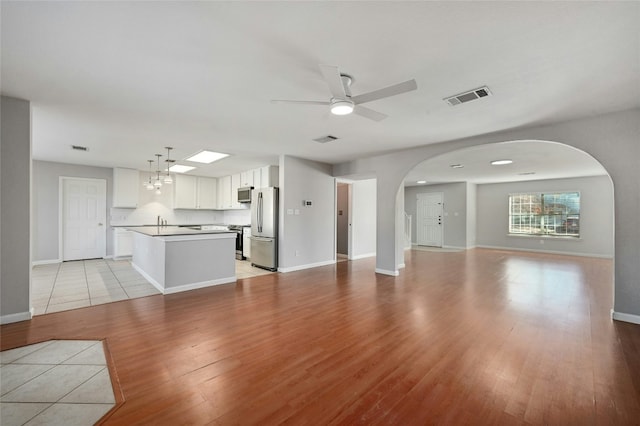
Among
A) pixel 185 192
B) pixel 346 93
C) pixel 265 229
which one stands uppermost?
pixel 346 93

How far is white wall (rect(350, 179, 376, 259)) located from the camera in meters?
7.67

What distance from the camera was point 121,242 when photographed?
24.7 ft

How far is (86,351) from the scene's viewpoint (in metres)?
2.50

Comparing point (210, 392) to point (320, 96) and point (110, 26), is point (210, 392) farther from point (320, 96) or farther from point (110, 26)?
point (320, 96)

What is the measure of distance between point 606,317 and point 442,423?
10.9 ft

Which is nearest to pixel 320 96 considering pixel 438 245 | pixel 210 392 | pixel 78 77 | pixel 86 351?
pixel 78 77

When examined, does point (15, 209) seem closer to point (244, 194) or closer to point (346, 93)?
point (346, 93)

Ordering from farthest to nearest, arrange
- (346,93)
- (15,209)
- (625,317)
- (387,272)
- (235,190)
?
(235,190)
(387,272)
(625,317)
(15,209)
(346,93)

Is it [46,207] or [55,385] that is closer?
[55,385]

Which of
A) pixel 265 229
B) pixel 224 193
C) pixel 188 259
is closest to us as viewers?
pixel 188 259

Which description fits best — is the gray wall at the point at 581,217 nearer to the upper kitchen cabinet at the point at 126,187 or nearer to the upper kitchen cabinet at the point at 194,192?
the upper kitchen cabinet at the point at 194,192

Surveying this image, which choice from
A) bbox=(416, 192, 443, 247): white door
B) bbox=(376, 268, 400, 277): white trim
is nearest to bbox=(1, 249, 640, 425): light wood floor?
bbox=(376, 268, 400, 277): white trim

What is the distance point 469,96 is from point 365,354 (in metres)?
2.86

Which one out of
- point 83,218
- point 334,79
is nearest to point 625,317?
point 334,79
